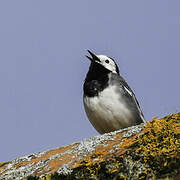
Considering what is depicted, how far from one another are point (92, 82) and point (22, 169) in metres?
4.40

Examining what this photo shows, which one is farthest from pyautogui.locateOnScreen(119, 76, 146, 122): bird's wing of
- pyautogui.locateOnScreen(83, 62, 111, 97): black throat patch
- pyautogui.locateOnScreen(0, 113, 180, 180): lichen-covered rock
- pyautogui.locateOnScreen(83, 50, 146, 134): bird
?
pyautogui.locateOnScreen(0, 113, 180, 180): lichen-covered rock

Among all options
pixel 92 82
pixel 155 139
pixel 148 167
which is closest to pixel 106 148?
pixel 155 139

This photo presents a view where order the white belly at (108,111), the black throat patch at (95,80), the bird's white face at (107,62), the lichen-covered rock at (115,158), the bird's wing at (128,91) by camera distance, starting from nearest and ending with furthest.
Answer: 1. the lichen-covered rock at (115,158)
2. the white belly at (108,111)
3. the black throat patch at (95,80)
4. the bird's wing at (128,91)
5. the bird's white face at (107,62)

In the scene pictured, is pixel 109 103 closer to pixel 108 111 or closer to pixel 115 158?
pixel 108 111

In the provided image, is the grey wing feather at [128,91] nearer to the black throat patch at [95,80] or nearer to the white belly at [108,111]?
the black throat patch at [95,80]

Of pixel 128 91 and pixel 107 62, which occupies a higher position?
pixel 107 62

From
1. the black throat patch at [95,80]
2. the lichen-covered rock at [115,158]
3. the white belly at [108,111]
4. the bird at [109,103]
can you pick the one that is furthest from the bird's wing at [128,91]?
the lichen-covered rock at [115,158]

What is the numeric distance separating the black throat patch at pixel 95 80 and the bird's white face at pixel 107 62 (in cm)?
30

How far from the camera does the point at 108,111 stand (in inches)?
306

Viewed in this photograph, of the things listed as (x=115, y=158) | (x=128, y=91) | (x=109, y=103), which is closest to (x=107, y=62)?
(x=128, y=91)

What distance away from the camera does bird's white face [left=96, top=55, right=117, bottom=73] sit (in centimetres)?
953

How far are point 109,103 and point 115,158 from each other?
14.5 feet

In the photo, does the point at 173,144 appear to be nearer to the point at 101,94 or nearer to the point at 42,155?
the point at 42,155

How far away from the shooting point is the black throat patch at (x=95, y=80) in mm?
8062
